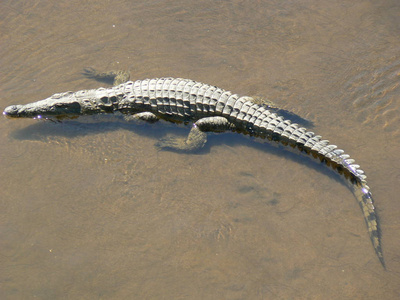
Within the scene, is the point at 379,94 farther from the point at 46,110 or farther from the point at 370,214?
the point at 46,110

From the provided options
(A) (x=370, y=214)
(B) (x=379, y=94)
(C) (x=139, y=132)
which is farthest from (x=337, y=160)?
(C) (x=139, y=132)

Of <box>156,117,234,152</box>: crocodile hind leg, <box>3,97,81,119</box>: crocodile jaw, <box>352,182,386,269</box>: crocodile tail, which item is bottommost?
<box>352,182,386,269</box>: crocodile tail

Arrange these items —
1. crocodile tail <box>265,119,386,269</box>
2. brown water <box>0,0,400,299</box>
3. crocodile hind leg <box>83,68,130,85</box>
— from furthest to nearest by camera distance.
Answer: crocodile hind leg <box>83,68,130,85</box>, crocodile tail <box>265,119,386,269</box>, brown water <box>0,0,400,299</box>

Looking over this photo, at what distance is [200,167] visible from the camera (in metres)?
5.31

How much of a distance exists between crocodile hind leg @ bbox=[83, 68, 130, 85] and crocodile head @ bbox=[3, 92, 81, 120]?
2.16 feet

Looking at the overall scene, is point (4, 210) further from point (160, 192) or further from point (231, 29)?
point (231, 29)

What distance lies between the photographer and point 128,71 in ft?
21.7

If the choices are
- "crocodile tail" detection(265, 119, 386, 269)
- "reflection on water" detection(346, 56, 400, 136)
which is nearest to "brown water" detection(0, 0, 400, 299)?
"reflection on water" detection(346, 56, 400, 136)

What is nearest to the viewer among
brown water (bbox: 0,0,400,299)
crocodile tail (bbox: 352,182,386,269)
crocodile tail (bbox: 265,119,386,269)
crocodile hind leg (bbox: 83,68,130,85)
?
brown water (bbox: 0,0,400,299)

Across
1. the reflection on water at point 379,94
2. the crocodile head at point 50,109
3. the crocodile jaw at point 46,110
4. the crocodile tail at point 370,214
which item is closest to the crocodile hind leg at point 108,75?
the crocodile head at point 50,109

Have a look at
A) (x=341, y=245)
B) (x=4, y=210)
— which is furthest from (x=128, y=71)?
(x=341, y=245)

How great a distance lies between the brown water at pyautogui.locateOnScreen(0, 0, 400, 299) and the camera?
429 cm

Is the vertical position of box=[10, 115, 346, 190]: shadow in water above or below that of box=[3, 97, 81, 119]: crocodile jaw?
below

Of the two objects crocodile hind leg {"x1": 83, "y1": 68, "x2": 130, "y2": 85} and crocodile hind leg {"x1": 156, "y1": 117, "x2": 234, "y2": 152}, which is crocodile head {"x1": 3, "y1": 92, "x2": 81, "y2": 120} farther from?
crocodile hind leg {"x1": 156, "y1": 117, "x2": 234, "y2": 152}
